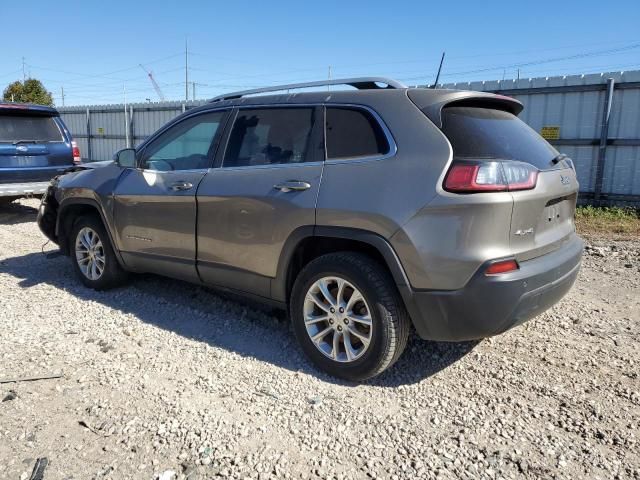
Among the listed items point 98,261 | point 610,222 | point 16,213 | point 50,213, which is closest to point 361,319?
point 98,261

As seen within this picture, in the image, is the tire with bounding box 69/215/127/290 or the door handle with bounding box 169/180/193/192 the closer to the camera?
the door handle with bounding box 169/180/193/192

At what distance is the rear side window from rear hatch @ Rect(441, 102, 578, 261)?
42cm

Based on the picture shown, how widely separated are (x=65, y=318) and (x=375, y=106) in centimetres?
320

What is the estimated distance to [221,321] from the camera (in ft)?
14.6

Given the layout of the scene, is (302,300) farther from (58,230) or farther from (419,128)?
(58,230)

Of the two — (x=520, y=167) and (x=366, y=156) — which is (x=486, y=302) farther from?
(x=366, y=156)

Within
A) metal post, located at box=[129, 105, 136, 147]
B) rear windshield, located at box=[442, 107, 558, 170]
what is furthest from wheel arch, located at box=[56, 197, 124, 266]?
metal post, located at box=[129, 105, 136, 147]

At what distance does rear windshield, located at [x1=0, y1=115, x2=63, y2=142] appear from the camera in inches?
355

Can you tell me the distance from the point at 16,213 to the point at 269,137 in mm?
8308

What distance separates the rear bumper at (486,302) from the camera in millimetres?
2910

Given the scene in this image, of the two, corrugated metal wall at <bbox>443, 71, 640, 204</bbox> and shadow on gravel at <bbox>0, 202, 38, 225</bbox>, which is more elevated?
corrugated metal wall at <bbox>443, 71, 640, 204</bbox>

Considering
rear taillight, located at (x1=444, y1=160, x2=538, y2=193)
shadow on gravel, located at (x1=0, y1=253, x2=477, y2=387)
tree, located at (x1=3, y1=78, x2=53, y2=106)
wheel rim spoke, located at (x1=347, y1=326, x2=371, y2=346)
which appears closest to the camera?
rear taillight, located at (x1=444, y1=160, x2=538, y2=193)

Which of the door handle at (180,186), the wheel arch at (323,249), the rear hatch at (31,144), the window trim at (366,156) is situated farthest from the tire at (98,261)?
the rear hatch at (31,144)

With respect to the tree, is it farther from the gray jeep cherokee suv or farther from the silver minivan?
the gray jeep cherokee suv
